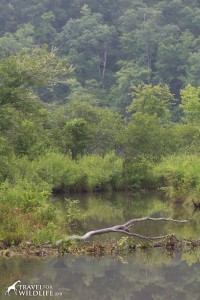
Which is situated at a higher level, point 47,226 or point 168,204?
point 47,226

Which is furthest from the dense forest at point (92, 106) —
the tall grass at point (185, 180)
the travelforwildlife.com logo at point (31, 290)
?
the travelforwildlife.com logo at point (31, 290)

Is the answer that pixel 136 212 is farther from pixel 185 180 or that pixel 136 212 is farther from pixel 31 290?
pixel 31 290

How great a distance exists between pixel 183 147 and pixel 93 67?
34915 millimetres

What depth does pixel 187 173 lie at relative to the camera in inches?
990

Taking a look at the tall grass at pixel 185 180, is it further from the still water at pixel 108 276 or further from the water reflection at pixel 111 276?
the water reflection at pixel 111 276

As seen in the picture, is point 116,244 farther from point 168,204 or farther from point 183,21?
point 183,21

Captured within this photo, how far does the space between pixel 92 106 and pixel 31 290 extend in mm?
37362

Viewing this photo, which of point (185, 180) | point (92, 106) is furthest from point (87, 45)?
point (185, 180)

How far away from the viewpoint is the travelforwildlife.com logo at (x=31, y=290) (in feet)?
33.4

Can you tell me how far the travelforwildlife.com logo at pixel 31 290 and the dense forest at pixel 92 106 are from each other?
9.65 feet

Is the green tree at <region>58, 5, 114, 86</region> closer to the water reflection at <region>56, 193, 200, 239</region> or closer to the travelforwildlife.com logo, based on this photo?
the water reflection at <region>56, 193, 200, 239</region>

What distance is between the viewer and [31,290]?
10367 millimetres

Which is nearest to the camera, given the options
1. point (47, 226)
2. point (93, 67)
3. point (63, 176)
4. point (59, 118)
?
point (47, 226)

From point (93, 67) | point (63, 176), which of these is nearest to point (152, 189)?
point (63, 176)
